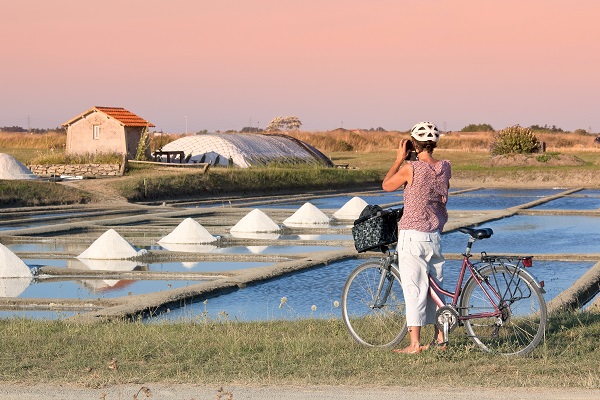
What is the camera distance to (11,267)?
514 inches

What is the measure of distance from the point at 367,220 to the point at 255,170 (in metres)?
31.3

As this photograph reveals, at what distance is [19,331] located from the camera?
8.17 m

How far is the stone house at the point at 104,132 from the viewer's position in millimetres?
40031

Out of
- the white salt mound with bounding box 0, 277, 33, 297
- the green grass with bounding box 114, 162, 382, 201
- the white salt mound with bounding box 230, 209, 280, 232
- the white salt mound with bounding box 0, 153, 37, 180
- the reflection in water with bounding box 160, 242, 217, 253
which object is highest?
the white salt mound with bounding box 0, 153, 37, 180

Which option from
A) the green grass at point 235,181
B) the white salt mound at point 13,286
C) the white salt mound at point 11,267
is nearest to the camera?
the white salt mound at point 13,286

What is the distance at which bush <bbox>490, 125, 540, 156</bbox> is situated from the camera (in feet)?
168

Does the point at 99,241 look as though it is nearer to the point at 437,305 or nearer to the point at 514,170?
the point at 437,305

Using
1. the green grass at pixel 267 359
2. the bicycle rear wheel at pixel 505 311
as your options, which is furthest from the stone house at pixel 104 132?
the bicycle rear wheel at pixel 505 311

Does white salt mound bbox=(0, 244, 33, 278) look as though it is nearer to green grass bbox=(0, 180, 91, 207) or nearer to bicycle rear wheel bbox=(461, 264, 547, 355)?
bicycle rear wheel bbox=(461, 264, 547, 355)

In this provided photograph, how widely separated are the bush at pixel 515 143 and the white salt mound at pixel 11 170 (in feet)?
83.1

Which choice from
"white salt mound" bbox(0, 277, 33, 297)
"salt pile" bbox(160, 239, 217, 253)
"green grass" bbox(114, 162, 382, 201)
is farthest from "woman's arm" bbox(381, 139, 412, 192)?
"green grass" bbox(114, 162, 382, 201)

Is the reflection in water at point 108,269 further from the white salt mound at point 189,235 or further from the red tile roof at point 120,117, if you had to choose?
the red tile roof at point 120,117

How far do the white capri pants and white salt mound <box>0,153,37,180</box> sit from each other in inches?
1044

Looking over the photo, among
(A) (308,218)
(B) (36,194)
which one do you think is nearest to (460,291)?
(A) (308,218)
